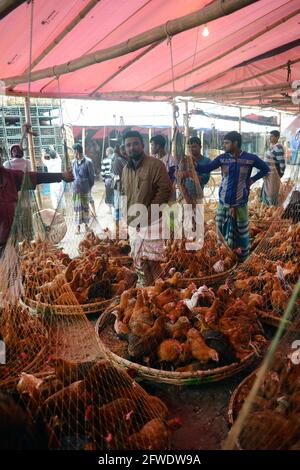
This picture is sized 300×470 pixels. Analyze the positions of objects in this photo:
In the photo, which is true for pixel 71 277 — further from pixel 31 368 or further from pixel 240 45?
pixel 240 45

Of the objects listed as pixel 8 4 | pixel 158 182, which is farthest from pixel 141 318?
pixel 8 4

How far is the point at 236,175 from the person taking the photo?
4.46 meters

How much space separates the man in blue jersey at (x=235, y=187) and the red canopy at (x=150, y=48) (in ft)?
3.86

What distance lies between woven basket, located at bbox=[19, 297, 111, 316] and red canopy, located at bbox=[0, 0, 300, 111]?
279 centimetres

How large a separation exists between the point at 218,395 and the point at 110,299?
60.0 inches

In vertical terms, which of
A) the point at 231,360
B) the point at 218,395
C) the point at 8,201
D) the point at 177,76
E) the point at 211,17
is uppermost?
the point at 177,76

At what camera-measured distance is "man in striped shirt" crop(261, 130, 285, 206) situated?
7209 mm

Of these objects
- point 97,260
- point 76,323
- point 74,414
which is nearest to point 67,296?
point 76,323

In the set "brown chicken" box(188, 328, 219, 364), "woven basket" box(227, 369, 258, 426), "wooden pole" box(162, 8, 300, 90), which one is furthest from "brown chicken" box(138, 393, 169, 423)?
"wooden pole" box(162, 8, 300, 90)

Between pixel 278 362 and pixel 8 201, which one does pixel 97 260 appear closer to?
pixel 8 201

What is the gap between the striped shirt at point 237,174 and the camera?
4.45 meters

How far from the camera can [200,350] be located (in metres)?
2.38

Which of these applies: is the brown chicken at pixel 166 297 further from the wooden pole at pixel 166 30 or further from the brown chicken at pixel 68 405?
the wooden pole at pixel 166 30
